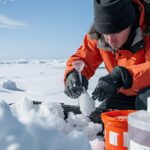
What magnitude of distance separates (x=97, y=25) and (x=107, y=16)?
12 centimetres

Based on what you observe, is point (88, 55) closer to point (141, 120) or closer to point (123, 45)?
point (123, 45)

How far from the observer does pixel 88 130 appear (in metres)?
1.64

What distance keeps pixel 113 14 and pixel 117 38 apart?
146 millimetres

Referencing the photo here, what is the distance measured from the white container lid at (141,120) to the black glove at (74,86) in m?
0.90

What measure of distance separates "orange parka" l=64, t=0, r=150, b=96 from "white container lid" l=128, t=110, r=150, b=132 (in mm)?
832

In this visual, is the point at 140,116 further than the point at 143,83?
A: No

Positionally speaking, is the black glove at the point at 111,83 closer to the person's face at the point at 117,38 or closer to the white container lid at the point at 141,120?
the person's face at the point at 117,38

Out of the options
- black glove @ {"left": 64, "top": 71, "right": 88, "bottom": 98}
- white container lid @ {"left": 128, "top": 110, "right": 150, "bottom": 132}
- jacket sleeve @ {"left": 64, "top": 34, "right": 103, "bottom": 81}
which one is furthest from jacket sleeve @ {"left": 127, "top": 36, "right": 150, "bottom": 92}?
white container lid @ {"left": 128, "top": 110, "right": 150, "bottom": 132}

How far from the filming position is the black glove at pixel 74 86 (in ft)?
6.43

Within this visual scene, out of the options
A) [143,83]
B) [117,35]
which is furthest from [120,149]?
[117,35]

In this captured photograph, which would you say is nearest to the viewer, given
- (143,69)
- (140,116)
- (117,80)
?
(140,116)

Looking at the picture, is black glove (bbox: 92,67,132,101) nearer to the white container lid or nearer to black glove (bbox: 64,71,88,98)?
black glove (bbox: 64,71,88,98)

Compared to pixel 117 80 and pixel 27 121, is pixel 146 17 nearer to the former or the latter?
pixel 117 80

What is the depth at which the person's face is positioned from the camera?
2019 millimetres
